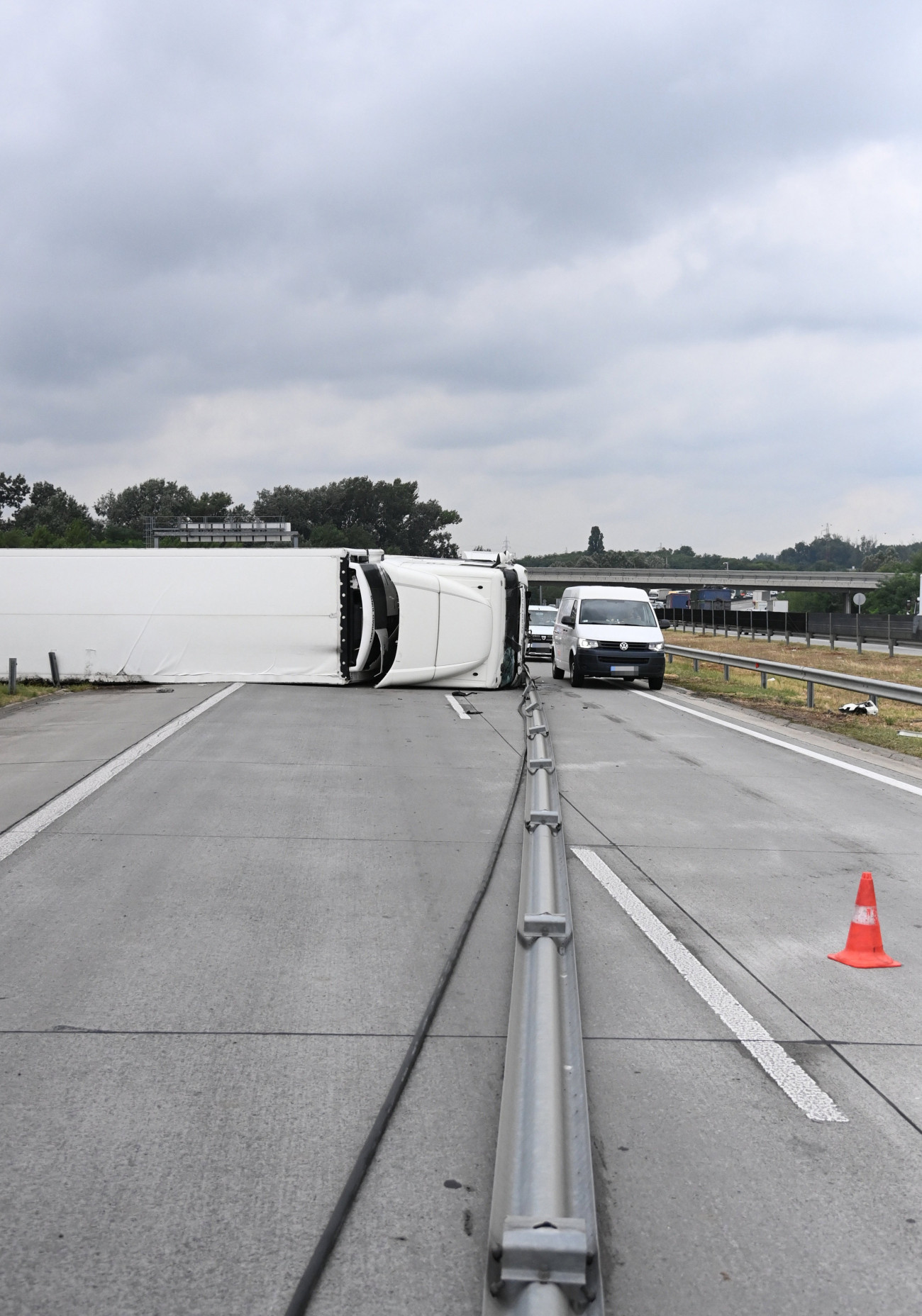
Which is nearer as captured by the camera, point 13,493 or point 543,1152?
point 543,1152

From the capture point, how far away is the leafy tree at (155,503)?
14425 centimetres

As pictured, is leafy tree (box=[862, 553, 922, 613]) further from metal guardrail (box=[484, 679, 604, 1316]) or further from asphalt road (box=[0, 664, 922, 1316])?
metal guardrail (box=[484, 679, 604, 1316])

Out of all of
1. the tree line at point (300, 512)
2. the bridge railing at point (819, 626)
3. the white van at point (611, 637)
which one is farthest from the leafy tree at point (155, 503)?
the white van at point (611, 637)

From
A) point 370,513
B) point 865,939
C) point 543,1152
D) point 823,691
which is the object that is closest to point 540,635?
point 823,691

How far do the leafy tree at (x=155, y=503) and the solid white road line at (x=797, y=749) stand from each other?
12586 centimetres

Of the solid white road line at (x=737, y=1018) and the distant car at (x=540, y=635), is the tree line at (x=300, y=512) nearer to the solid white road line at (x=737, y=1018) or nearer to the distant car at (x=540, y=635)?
the distant car at (x=540, y=635)

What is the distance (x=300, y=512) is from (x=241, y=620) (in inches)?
4447

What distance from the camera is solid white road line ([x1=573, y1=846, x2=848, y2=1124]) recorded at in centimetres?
433

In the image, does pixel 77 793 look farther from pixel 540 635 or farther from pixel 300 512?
pixel 300 512

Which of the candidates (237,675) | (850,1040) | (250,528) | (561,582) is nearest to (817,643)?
(237,675)

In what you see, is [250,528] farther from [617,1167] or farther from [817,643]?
[617,1167]

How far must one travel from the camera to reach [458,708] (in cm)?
2034

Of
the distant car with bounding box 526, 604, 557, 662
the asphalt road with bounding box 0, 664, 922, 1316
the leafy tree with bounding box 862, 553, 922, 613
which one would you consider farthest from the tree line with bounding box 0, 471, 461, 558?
the asphalt road with bounding box 0, 664, 922, 1316

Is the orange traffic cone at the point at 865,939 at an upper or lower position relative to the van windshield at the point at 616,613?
lower
